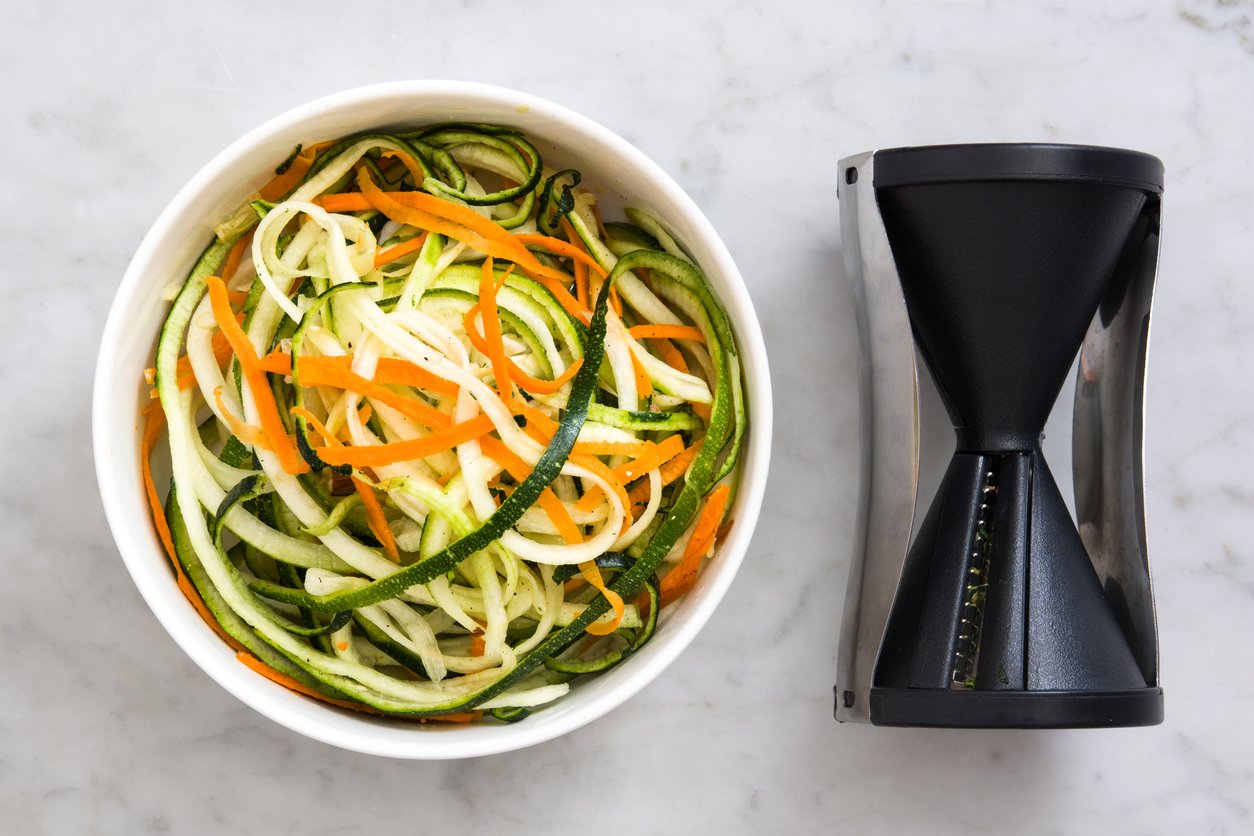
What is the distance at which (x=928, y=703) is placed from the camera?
112 centimetres

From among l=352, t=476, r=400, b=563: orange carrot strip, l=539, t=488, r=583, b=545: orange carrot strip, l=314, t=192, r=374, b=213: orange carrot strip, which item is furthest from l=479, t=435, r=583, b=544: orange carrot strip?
l=314, t=192, r=374, b=213: orange carrot strip

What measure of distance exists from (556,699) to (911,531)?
1.46 ft

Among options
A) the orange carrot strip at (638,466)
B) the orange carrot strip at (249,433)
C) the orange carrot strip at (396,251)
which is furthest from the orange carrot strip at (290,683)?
the orange carrot strip at (396,251)

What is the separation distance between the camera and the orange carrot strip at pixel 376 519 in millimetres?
1059

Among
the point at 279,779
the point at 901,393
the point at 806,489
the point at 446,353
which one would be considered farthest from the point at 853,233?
the point at 279,779

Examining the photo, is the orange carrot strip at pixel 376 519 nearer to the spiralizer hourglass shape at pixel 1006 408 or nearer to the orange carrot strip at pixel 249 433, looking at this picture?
the orange carrot strip at pixel 249 433

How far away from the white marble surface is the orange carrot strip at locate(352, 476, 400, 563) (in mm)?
359

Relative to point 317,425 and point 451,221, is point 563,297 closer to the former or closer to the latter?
point 451,221

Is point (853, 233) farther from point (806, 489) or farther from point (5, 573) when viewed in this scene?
point (5, 573)

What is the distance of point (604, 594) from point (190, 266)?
1.82 feet

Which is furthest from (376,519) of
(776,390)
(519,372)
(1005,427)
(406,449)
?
(1005,427)

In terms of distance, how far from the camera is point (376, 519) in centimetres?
107

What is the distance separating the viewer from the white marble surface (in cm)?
124

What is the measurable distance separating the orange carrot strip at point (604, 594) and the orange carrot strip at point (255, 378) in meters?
0.30
